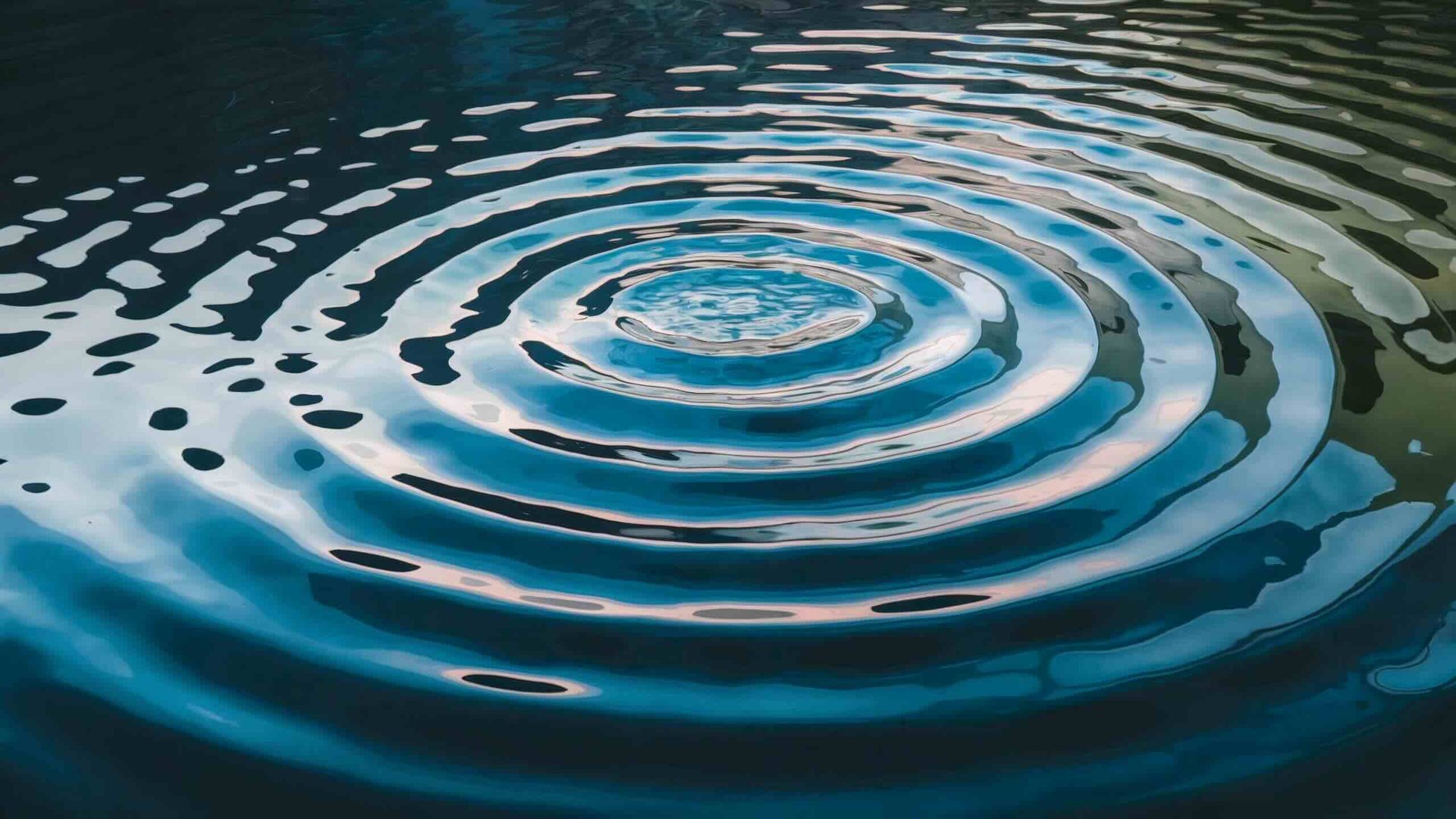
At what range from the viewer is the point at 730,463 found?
161 cm

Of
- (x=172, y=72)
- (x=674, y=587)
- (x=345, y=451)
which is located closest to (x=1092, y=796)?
(x=674, y=587)

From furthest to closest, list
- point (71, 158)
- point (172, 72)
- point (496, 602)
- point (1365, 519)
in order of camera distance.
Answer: point (172, 72), point (71, 158), point (1365, 519), point (496, 602)

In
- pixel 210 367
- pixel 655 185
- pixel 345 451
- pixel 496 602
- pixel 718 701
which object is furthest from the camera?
pixel 655 185

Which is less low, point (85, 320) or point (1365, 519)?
point (1365, 519)

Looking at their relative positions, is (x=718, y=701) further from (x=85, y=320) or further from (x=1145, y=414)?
(x=85, y=320)

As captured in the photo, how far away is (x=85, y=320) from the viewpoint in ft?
6.67

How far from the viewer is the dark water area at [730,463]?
115 cm

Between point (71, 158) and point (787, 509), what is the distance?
85.1 inches

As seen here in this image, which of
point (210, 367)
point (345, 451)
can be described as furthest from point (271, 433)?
point (210, 367)

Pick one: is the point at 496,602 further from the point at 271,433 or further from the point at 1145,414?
the point at 1145,414

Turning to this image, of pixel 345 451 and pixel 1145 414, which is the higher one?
pixel 1145 414

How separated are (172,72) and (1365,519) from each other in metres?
3.31

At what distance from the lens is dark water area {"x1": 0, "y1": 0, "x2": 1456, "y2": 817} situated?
1.15 meters

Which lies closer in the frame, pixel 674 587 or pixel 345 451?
pixel 674 587
